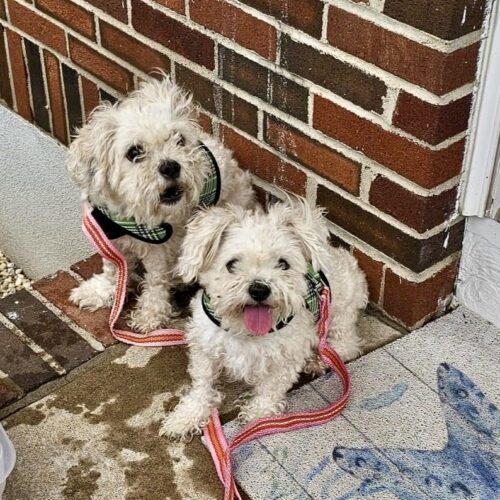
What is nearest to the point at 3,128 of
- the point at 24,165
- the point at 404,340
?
the point at 24,165

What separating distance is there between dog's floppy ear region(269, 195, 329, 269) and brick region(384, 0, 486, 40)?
524 millimetres

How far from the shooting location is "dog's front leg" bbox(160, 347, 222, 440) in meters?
2.24

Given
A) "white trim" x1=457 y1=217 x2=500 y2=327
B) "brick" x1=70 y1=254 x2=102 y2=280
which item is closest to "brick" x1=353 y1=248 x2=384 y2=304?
"white trim" x1=457 y1=217 x2=500 y2=327

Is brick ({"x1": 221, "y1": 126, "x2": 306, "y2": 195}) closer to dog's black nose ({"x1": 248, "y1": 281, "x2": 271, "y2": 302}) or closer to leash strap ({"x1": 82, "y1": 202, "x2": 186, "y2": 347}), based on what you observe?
leash strap ({"x1": 82, "y1": 202, "x2": 186, "y2": 347})

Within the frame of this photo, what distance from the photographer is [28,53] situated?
3.59 m

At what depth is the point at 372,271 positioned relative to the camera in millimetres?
2562

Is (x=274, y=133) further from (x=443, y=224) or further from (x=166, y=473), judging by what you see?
(x=166, y=473)

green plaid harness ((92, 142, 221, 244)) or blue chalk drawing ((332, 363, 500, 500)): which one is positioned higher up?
green plaid harness ((92, 142, 221, 244))

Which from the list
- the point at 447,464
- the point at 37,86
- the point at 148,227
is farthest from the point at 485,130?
the point at 37,86

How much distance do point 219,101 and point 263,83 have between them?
0.25 metres

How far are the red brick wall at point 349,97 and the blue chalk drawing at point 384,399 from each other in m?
0.27

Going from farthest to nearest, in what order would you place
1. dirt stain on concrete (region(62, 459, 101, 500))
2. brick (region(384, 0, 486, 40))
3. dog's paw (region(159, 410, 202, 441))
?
dog's paw (region(159, 410, 202, 441)) → dirt stain on concrete (region(62, 459, 101, 500)) → brick (region(384, 0, 486, 40))

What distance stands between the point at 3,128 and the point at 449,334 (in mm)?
2328

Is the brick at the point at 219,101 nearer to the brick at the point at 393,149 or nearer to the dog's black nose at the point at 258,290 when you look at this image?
the brick at the point at 393,149
